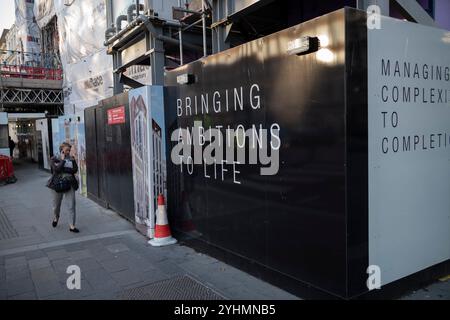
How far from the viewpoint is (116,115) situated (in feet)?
27.3

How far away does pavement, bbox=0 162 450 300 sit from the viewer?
4.44 meters

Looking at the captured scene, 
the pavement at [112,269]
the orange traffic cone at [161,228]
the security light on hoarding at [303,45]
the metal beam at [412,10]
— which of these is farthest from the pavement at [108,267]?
the metal beam at [412,10]

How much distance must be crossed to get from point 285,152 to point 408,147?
1.29 m

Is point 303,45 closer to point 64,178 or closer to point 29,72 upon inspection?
point 64,178

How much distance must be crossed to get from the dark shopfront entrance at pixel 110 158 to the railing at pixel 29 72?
1374cm

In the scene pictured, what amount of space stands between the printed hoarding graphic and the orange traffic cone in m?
3.63

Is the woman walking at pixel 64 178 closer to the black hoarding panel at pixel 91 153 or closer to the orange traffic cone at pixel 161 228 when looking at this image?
the orange traffic cone at pixel 161 228

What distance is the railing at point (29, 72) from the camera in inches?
843

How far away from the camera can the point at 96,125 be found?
1002 cm

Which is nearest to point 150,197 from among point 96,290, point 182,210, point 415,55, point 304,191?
point 182,210

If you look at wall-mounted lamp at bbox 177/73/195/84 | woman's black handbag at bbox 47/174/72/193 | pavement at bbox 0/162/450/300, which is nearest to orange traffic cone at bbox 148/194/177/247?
pavement at bbox 0/162/450/300

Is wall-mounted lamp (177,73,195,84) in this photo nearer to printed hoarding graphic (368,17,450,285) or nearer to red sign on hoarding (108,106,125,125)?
red sign on hoarding (108,106,125,125)

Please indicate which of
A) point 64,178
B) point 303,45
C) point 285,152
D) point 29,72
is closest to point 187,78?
point 285,152

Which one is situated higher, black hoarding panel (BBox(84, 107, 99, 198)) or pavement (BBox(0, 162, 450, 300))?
black hoarding panel (BBox(84, 107, 99, 198))
